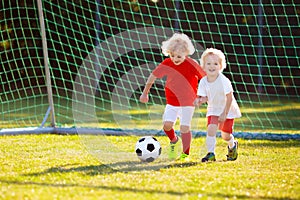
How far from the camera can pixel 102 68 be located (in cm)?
1175

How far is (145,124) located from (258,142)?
207 cm

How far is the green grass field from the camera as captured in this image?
3887mm

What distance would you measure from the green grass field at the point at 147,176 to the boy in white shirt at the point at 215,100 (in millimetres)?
185

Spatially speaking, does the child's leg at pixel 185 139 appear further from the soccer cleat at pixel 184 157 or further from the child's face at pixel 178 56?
the child's face at pixel 178 56

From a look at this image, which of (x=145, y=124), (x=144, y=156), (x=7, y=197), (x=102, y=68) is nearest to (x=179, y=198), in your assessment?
(x=7, y=197)

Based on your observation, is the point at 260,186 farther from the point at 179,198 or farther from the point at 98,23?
the point at 98,23

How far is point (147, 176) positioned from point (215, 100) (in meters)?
1.10

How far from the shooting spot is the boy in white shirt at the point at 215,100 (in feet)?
17.2

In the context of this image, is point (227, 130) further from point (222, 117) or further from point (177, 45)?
point (177, 45)

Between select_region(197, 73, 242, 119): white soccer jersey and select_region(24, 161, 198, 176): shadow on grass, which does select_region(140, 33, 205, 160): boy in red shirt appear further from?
select_region(24, 161, 198, 176): shadow on grass

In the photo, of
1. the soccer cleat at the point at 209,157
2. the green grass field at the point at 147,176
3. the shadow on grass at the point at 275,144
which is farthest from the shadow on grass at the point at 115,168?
the shadow on grass at the point at 275,144

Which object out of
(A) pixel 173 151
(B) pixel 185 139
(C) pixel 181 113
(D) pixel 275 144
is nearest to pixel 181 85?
(C) pixel 181 113

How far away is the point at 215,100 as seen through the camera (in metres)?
5.27

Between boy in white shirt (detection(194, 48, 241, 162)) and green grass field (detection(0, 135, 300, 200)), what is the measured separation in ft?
0.61
